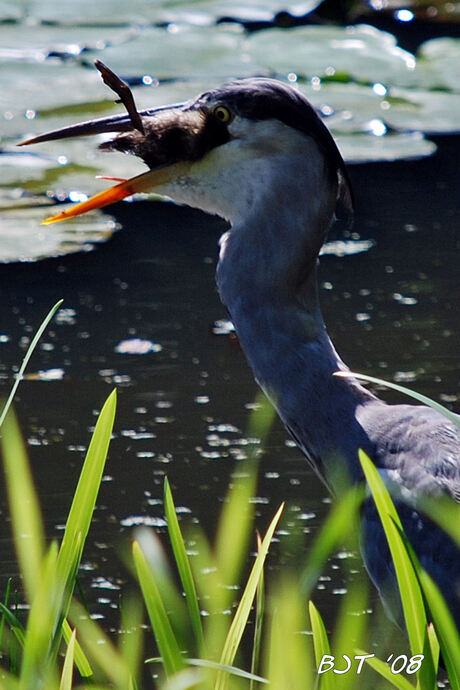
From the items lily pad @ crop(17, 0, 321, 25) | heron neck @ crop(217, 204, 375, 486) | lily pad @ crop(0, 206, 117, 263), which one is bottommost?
lily pad @ crop(0, 206, 117, 263)

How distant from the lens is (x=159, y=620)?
3.87 ft

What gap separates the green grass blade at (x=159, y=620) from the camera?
3.85 ft

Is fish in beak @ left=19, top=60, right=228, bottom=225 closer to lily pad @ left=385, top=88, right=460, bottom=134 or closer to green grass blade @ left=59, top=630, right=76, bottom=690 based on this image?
green grass blade @ left=59, top=630, right=76, bottom=690

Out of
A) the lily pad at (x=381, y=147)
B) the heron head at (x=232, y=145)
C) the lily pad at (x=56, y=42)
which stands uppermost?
the heron head at (x=232, y=145)

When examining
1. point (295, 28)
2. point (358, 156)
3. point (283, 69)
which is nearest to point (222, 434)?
point (358, 156)

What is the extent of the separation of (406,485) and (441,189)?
233 cm

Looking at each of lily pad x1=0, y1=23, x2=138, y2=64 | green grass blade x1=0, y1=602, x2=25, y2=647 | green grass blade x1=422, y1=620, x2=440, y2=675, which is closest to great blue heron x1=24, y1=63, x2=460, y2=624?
green grass blade x1=422, y1=620, x2=440, y2=675

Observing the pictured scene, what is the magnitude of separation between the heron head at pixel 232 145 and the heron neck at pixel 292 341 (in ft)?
0.24

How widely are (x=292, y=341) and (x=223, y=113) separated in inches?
A: 14.7

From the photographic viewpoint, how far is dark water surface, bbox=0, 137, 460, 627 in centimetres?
233

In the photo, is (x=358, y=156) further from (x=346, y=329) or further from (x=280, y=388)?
(x=280, y=388)

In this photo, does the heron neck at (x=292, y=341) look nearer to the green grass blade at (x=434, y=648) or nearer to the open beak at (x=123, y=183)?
the open beak at (x=123, y=183)

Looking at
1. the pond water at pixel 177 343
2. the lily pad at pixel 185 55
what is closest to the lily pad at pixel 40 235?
the pond water at pixel 177 343

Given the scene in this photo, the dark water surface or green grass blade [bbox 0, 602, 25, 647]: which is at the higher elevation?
green grass blade [bbox 0, 602, 25, 647]
